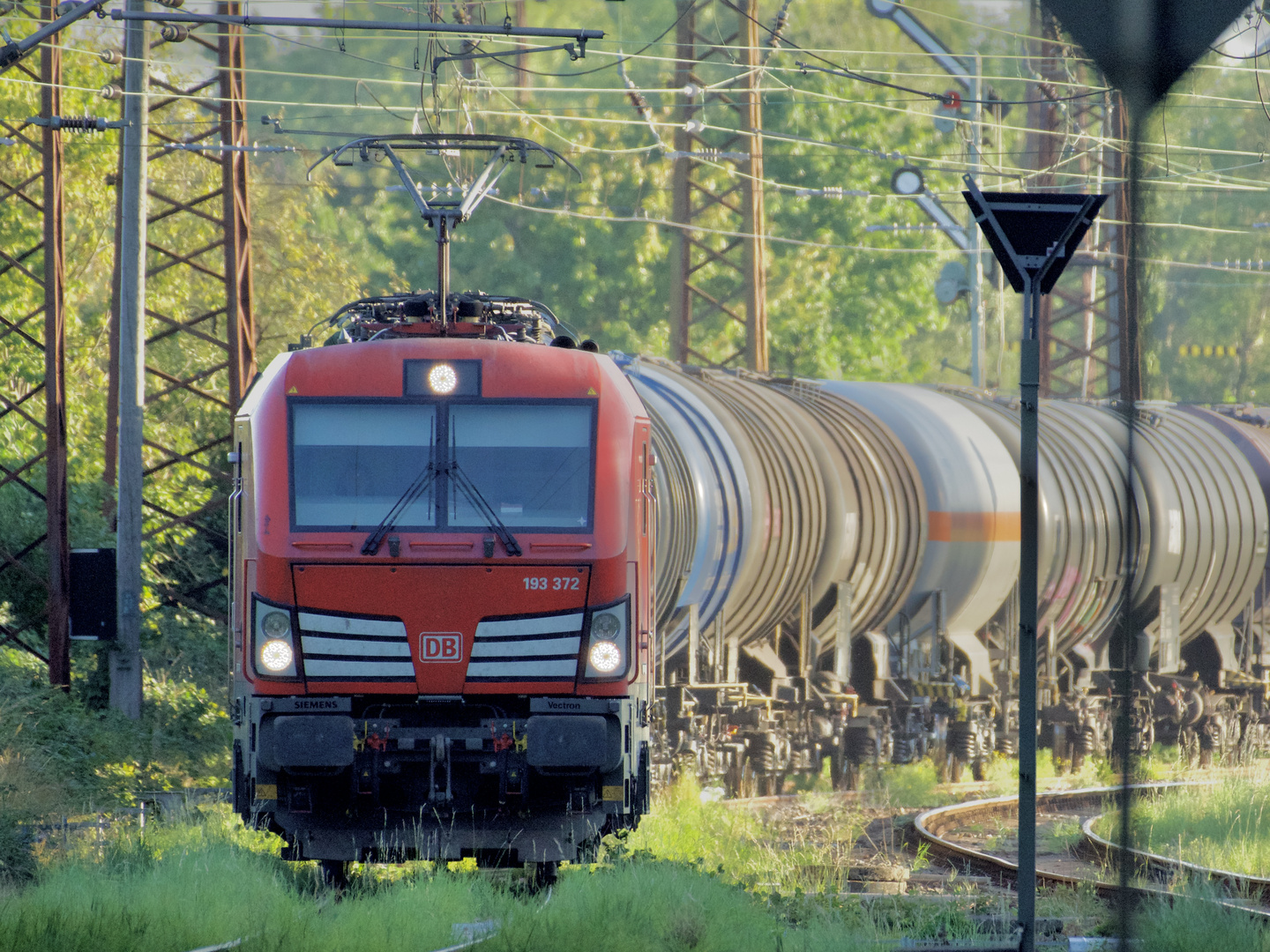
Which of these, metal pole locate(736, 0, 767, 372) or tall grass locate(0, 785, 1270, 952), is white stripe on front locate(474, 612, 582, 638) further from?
metal pole locate(736, 0, 767, 372)

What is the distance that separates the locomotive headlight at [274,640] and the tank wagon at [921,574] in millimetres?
5514

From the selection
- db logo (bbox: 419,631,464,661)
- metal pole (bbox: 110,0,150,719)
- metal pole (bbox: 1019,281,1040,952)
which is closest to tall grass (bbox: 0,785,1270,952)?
metal pole (bbox: 1019,281,1040,952)

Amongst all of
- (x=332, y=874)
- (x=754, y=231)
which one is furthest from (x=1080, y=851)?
(x=754, y=231)

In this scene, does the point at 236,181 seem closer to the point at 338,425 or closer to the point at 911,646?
the point at 911,646

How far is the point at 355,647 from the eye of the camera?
9531mm

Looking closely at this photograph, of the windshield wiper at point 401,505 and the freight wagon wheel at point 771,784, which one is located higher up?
the windshield wiper at point 401,505

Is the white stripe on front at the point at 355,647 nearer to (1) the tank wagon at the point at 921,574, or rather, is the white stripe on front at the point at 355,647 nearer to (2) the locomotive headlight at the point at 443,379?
(2) the locomotive headlight at the point at 443,379

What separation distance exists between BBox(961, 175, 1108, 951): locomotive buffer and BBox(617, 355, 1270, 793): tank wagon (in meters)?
6.38

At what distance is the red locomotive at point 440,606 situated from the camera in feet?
31.1

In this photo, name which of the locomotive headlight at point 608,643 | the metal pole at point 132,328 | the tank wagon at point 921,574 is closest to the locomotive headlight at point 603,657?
the locomotive headlight at point 608,643

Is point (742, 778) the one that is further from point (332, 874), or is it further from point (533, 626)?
point (533, 626)

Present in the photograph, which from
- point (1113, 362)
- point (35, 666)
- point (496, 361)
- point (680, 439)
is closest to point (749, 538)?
point (680, 439)

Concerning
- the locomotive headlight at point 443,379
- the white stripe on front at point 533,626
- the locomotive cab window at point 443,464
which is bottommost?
the white stripe on front at point 533,626

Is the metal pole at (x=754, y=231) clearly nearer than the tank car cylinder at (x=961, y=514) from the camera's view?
No
